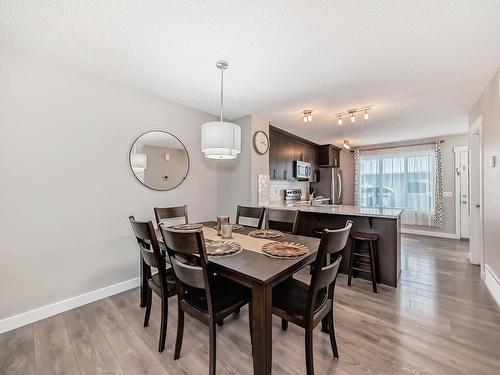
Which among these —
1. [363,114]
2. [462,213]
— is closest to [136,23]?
[363,114]

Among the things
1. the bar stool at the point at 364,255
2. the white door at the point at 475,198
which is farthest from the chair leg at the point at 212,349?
the white door at the point at 475,198

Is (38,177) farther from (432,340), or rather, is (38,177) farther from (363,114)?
(363,114)

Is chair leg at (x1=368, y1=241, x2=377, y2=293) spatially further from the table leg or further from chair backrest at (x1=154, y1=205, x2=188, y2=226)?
chair backrest at (x1=154, y1=205, x2=188, y2=226)

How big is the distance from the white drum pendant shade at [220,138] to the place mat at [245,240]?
0.77 m

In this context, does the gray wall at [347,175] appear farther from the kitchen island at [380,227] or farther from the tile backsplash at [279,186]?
the kitchen island at [380,227]

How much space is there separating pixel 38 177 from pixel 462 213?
7.26 meters

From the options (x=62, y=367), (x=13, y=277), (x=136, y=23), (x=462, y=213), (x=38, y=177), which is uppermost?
(x=136, y=23)

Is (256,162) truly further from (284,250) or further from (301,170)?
(284,250)

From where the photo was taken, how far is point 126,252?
2605mm

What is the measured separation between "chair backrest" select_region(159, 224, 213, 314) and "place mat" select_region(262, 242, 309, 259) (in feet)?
1.45

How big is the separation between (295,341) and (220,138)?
5.79 feet

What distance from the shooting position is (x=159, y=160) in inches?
114

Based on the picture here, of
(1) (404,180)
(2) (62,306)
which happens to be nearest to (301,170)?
(1) (404,180)

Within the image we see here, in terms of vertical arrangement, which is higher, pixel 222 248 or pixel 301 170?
pixel 301 170
